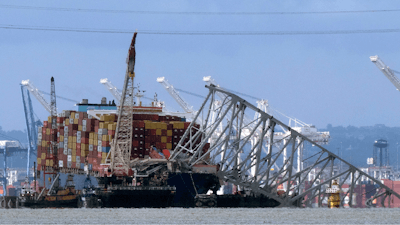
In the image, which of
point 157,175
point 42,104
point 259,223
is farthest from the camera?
point 42,104

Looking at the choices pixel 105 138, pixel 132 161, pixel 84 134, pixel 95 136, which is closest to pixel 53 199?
pixel 105 138

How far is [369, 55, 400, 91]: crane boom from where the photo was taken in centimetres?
13050

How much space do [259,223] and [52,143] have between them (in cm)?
7122

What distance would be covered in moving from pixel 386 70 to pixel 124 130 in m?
61.9

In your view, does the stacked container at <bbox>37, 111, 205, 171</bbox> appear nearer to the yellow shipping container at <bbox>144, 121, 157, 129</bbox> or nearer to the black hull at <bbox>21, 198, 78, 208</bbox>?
the yellow shipping container at <bbox>144, 121, 157, 129</bbox>

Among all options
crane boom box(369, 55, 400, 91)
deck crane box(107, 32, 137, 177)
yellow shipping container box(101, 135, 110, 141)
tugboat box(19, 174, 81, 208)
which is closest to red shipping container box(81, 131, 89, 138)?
yellow shipping container box(101, 135, 110, 141)

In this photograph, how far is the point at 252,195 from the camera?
83.4 meters

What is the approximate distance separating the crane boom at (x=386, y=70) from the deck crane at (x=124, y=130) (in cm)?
5818

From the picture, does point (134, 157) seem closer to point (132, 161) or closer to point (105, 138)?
point (105, 138)

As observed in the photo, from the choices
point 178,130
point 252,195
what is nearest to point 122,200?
point 252,195

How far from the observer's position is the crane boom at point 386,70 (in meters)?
130

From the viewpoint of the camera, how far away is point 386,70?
132 metres

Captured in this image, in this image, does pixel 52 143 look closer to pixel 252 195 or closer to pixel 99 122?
pixel 99 122

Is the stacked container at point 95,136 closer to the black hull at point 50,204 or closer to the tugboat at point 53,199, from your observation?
the tugboat at point 53,199
